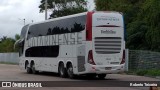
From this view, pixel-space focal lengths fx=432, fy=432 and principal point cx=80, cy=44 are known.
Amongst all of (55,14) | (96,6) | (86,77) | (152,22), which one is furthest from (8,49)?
(86,77)

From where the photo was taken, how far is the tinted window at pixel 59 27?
24984mm

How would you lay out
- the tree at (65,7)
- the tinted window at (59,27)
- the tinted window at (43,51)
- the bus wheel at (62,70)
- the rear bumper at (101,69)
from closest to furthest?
the rear bumper at (101,69)
the tinted window at (59,27)
the bus wheel at (62,70)
the tinted window at (43,51)
the tree at (65,7)

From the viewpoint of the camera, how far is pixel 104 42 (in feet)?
79.8

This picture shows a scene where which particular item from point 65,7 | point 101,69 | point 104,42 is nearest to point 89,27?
point 104,42

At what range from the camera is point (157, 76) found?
1096 inches

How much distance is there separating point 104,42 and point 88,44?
922mm

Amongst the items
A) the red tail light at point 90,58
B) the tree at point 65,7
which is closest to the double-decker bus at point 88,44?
Answer: the red tail light at point 90,58

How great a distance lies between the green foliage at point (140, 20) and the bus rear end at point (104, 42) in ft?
46.3

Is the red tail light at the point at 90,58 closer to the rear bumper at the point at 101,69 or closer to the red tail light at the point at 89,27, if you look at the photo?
the rear bumper at the point at 101,69

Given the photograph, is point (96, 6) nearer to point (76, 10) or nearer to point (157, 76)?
point (76, 10)

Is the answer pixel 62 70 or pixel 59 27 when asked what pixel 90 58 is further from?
pixel 59 27

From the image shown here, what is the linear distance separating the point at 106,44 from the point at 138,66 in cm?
1063

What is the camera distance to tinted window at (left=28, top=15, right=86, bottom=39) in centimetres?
2498

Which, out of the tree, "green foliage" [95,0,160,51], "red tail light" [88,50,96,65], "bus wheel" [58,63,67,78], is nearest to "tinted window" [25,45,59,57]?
"bus wheel" [58,63,67,78]
